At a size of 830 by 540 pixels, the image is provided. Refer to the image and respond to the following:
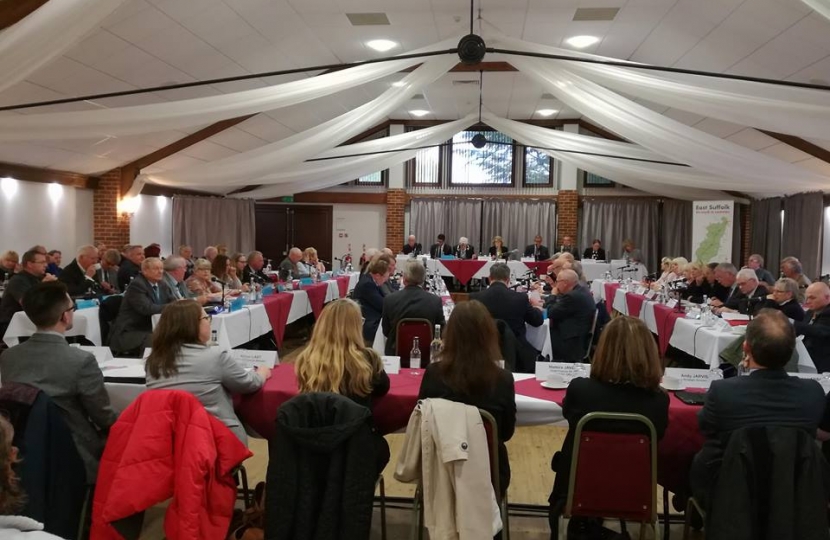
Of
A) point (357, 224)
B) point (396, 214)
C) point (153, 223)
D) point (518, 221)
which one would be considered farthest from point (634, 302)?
point (357, 224)

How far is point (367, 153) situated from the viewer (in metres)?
8.51

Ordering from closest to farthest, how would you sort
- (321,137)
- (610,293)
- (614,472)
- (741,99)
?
1. (614,472)
2. (741,99)
3. (321,137)
4. (610,293)

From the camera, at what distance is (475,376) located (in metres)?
2.45

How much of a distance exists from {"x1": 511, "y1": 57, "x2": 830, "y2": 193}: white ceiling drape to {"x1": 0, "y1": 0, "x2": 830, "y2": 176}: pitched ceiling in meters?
1.28

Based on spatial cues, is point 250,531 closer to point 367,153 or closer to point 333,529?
point 333,529

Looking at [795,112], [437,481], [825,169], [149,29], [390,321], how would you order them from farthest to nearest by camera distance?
[825,169], [149,29], [390,321], [795,112], [437,481]

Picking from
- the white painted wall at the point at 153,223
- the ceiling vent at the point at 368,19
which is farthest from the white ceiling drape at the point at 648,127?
the white painted wall at the point at 153,223

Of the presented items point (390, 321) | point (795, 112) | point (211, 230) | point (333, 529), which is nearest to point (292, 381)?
point (333, 529)

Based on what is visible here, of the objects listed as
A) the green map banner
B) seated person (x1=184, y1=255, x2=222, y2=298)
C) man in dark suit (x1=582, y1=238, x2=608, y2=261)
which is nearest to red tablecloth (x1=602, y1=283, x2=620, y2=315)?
the green map banner

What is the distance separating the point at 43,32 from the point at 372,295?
303 centimetres

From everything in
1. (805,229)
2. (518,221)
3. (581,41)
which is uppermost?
(581,41)

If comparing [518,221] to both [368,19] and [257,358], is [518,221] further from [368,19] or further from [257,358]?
[257,358]

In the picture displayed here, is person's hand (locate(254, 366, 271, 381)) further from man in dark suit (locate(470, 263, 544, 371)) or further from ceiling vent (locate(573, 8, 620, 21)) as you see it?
ceiling vent (locate(573, 8, 620, 21))

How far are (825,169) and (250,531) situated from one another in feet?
32.4
